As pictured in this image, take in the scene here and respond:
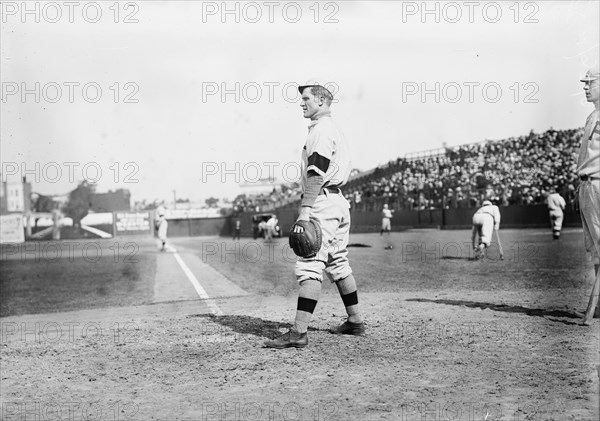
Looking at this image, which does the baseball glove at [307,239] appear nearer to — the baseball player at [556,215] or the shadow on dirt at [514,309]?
the shadow on dirt at [514,309]

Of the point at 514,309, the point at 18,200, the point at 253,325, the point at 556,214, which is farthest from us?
the point at 18,200

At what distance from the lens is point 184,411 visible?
3.33 m

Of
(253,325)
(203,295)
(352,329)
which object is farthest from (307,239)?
(203,295)

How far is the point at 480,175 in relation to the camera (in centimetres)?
3262

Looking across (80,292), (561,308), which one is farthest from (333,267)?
(80,292)

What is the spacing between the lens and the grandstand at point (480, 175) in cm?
3002

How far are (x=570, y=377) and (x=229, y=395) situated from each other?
1851 mm

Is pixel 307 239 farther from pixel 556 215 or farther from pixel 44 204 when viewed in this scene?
pixel 44 204

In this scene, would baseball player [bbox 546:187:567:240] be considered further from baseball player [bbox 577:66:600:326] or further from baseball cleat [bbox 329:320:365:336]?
baseball cleat [bbox 329:320:365:336]

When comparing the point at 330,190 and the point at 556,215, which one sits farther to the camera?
the point at 556,215

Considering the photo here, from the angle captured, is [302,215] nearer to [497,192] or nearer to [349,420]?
[349,420]

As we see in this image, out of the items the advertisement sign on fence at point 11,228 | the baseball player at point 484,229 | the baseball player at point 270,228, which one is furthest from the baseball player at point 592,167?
the advertisement sign on fence at point 11,228

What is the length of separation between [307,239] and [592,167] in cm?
262

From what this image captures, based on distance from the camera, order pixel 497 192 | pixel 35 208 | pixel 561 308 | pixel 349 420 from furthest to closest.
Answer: pixel 35 208
pixel 497 192
pixel 561 308
pixel 349 420
